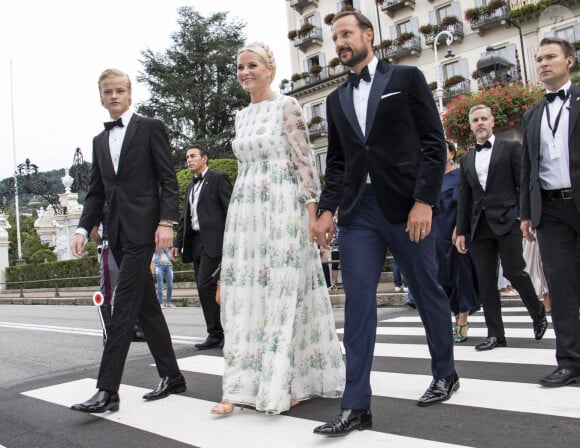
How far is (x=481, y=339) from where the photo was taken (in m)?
6.01

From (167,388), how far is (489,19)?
36072 millimetres

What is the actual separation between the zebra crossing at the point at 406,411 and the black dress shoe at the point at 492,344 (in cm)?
8

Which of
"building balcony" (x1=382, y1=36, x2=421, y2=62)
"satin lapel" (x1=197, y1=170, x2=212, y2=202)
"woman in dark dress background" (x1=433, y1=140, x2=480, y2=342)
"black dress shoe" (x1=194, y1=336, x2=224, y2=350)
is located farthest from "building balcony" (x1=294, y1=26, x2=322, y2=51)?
"black dress shoe" (x1=194, y1=336, x2=224, y2=350)

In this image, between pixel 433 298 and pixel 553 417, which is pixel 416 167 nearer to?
pixel 433 298

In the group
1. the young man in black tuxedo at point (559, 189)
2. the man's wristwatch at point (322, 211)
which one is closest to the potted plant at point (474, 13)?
the young man in black tuxedo at point (559, 189)

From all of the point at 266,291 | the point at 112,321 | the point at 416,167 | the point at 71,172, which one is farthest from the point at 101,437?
the point at 71,172

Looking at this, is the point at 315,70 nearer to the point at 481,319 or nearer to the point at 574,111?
the point at 481,319

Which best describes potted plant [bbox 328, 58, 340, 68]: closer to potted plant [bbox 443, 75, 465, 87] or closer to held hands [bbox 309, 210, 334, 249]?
potted plant [bbox 443, 75, 465, 87]

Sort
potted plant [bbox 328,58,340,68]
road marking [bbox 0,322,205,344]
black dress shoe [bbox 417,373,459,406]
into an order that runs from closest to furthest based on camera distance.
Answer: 1. black dress shoe [bbox 417,373,459,406]
2. road marking [bbox 0,322,205,344]
3. potted plant [bbox 328,58,340,68]

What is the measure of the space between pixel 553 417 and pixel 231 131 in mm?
41142

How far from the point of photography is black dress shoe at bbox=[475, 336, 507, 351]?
5289 millimetres

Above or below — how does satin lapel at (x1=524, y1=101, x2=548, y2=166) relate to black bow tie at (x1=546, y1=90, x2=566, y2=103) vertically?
below

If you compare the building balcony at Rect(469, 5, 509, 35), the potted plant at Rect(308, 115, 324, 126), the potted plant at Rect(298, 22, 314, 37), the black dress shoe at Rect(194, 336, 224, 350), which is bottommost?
the black dress shoe at Rect(194, 336, 224, 350)

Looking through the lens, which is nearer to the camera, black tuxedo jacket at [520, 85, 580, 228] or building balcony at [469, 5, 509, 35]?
black tuxedo jacket at [520, 85, 580, 228]
